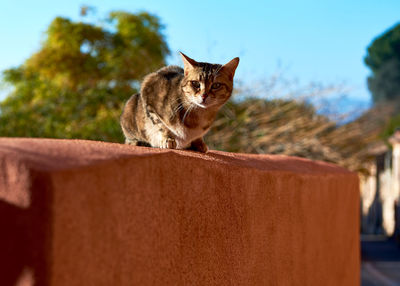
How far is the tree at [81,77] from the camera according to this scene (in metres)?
9.96

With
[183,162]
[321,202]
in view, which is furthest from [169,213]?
[321,202]

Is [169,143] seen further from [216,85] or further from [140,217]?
[140,217]

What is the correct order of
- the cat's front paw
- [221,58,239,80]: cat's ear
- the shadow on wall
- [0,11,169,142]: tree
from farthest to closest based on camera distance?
[0,11,169,142]: tree < [221,58,239,80]: cat's ear < the cat's front paw < the shadow on wall

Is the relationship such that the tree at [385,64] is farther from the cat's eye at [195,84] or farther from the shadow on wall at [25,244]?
the shadow on wall at [25,244]

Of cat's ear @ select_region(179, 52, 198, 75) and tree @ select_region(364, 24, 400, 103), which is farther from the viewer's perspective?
tree @ select_region(364, 24, 400, 103)

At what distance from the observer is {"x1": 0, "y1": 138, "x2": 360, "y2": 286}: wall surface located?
1255mm

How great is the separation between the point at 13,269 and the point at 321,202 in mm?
3028

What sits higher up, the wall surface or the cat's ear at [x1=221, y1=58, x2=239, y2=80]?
the cat's ear at [x1=221, y1=58, x2=239, y2=80]

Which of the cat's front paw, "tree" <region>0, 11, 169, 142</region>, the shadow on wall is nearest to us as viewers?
the shadow on wall

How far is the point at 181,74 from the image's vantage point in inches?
126

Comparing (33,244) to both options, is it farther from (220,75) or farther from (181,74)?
(181,74)

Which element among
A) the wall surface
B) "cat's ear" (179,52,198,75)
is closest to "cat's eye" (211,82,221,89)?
"cat's ear" (179,52,198,75)

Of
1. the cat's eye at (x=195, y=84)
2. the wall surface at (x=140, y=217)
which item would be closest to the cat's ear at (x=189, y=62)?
the cat's eye at (x=195, y=84)

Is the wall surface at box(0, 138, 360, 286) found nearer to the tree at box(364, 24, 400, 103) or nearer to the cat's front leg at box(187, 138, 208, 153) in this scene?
the cat's front leg at box(187, 138, 208, 153)
